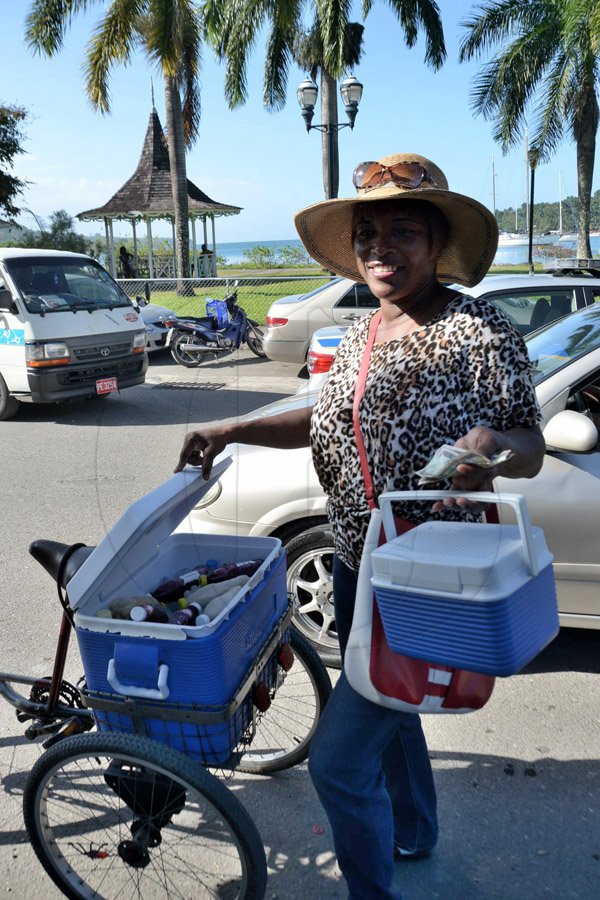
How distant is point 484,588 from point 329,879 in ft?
4.96

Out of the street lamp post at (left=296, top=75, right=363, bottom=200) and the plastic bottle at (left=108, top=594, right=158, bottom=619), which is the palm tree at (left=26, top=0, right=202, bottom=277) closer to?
the street lamp post at (left=296, top=75, right=363, bottom=200)

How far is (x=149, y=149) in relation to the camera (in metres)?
29.9

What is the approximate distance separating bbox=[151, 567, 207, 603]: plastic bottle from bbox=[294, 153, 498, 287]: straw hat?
3.32 ft

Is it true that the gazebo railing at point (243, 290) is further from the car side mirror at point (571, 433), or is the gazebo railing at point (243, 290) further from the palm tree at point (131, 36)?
the car side mirror at point (571, 433)

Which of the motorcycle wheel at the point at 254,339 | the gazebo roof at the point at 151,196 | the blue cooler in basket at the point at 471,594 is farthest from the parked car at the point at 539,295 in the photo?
the gazebo roof at the point at 151,196

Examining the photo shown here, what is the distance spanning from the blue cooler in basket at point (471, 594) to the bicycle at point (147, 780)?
0.66 m

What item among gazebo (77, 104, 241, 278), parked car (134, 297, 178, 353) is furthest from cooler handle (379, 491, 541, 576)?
gazebo (77, 104, 241, 278)

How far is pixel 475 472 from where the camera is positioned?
1503mm

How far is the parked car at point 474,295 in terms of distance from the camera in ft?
22.1

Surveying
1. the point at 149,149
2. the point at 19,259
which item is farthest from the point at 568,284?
the point at 149,149

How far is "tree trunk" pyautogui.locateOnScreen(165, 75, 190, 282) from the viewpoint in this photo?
60.4 feet

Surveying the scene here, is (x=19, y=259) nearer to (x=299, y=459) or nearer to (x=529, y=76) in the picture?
(x=299, y=459)

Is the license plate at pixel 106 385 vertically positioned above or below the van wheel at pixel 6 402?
above

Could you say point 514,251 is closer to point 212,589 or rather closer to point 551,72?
point 212,589
